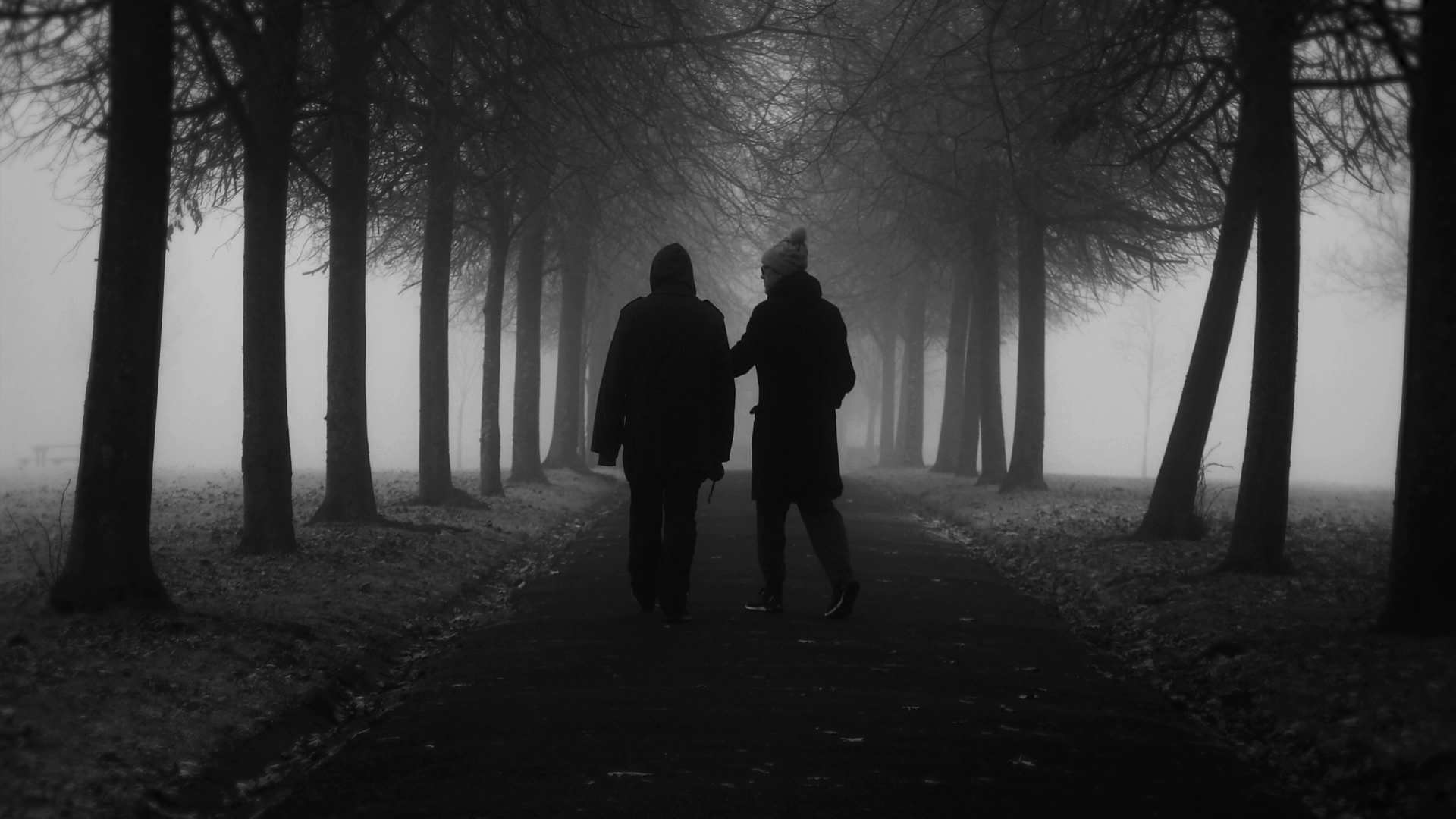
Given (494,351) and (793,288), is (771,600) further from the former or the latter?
(494,351)

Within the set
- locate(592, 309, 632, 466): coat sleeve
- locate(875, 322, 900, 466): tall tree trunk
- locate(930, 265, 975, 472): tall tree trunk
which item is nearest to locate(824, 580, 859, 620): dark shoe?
locate(592, 309, 632, 466): coat sleeve

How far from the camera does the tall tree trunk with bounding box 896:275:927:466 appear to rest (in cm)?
3266

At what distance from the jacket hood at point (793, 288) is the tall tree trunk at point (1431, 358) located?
11.3 ft

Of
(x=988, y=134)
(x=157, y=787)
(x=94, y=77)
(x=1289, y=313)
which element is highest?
(x=988, y=134)

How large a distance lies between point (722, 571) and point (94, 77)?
19.1 feet

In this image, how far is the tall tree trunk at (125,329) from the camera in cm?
771

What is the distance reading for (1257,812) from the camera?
4750mm

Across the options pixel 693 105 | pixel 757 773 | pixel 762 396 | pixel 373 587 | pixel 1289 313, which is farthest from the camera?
pixel 693 105

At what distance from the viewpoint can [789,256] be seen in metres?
8.89

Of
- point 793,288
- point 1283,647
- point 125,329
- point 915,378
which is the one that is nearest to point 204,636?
point 125,329

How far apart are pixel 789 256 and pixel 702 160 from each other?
880 centimetres

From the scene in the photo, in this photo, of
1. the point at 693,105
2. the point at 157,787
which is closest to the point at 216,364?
the point at 693,105

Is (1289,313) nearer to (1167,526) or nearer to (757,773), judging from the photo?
(1167,526)

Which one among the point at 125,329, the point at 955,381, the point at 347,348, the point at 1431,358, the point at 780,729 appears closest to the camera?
the point at 780,729
